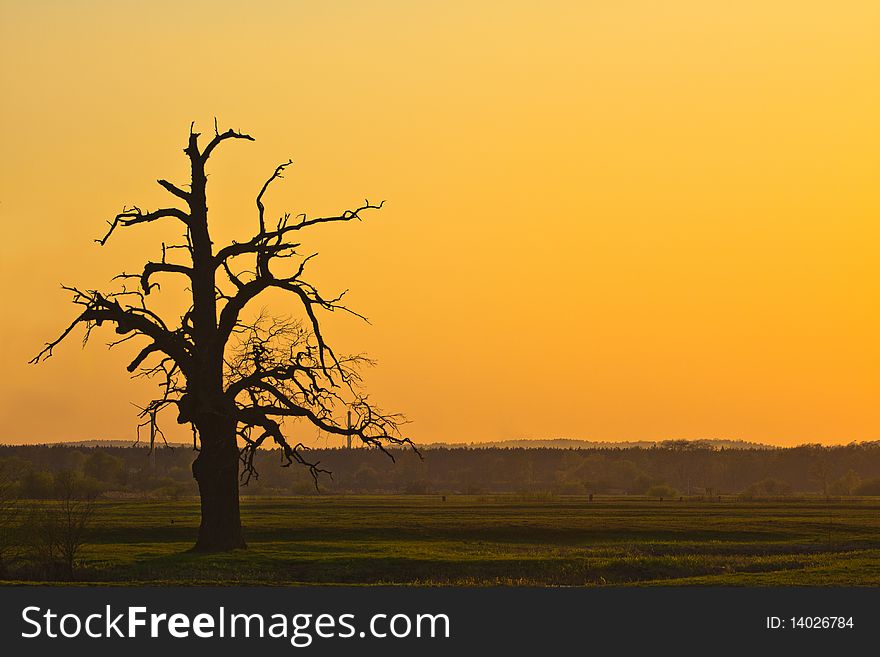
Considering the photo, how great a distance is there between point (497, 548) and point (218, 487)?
55.8 feet

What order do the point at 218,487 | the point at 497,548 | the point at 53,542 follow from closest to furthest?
the point at 53,542 < the point at 218,487 < the point at 497,548

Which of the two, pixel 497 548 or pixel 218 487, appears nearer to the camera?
pixel 218 487

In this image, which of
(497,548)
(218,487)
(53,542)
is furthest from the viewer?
(497,548)

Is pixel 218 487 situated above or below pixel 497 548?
above

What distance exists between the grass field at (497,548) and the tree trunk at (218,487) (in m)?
1.28

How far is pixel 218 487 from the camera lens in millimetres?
56281

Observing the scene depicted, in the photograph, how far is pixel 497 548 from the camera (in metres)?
68.3

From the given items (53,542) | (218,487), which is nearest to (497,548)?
(218,487)

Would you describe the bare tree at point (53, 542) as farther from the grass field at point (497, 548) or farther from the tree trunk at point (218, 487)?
the tree trunk at point (218, 487)

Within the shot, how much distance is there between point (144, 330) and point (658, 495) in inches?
5534

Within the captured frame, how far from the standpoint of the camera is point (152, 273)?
5612cm

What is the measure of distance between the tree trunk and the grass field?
128 centimetres

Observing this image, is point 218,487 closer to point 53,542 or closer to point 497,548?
point 53,542

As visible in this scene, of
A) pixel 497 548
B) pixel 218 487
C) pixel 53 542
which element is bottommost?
pixel 497 548
